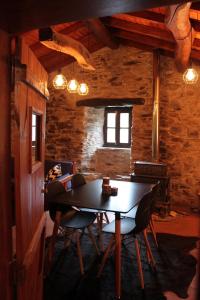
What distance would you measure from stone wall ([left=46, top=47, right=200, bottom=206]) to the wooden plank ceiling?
423 mm

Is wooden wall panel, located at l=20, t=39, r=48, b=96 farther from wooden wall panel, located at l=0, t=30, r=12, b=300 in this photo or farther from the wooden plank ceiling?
the wooden plank ceiling

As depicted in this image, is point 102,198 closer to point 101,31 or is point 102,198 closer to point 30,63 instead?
point 30,63

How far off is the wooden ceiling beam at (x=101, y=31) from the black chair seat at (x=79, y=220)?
280 cm

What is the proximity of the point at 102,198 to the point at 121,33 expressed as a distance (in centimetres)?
347

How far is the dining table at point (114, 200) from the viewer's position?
263 cm

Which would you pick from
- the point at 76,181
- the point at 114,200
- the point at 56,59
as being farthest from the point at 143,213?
the point at 56,59

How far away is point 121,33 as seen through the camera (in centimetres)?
520

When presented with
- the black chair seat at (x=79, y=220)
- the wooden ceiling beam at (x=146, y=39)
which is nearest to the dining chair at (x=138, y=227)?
the black chair seat at (x=79, y=220)

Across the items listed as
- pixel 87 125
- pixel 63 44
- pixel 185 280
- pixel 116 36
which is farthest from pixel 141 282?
pixel 116 36

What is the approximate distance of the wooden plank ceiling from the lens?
3.80m

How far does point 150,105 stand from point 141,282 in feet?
12.3

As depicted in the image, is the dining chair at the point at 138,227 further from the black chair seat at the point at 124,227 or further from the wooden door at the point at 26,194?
the wooden door at the point at 26,194

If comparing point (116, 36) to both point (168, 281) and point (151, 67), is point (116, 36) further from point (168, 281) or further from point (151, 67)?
point (168, 281)

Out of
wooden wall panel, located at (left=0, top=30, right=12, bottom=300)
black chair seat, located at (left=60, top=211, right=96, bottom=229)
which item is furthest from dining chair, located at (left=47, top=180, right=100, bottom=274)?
wooden wall panel, located at (left=0, top=30, right=12, bottom=300)
